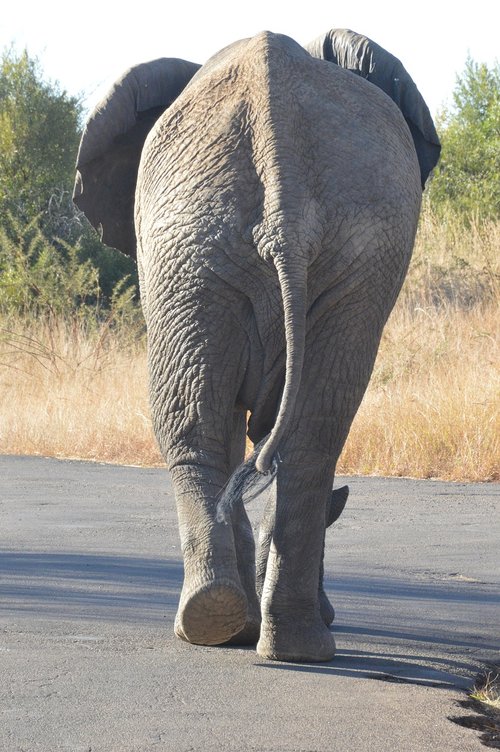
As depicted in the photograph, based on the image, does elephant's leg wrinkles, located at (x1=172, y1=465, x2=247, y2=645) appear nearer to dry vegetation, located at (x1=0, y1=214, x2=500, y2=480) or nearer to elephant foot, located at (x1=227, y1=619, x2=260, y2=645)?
elephant foot, located at (x1=227, y1=619, x2=260, y2=645)

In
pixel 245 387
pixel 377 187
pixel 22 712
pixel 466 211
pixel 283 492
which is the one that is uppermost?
pixel 466 211

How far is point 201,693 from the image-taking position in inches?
171

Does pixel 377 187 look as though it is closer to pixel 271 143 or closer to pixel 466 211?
pixel 271 143

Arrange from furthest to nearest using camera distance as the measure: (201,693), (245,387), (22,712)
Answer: (245,387), (201,693), (22,712)

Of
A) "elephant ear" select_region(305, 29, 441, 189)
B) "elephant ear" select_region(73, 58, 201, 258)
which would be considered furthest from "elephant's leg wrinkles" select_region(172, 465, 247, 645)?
"elephant ear" select_region(305, 29, 441, 189)

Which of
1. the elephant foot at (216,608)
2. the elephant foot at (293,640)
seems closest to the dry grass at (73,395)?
the elephant foot at (293,640)

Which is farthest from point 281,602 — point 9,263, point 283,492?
point 9,263

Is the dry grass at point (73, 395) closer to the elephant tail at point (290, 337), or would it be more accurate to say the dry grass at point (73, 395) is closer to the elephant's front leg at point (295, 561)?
the elephant's front leg at point (295, 561)

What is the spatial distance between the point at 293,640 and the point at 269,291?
1.19m

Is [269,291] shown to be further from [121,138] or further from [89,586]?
[89,586]

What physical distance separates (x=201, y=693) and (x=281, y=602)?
20.1 inches

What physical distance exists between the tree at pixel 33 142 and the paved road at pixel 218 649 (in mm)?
16271

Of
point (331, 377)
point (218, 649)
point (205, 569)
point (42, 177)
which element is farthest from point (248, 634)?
point (42, 177)

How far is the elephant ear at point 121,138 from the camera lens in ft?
17.9
